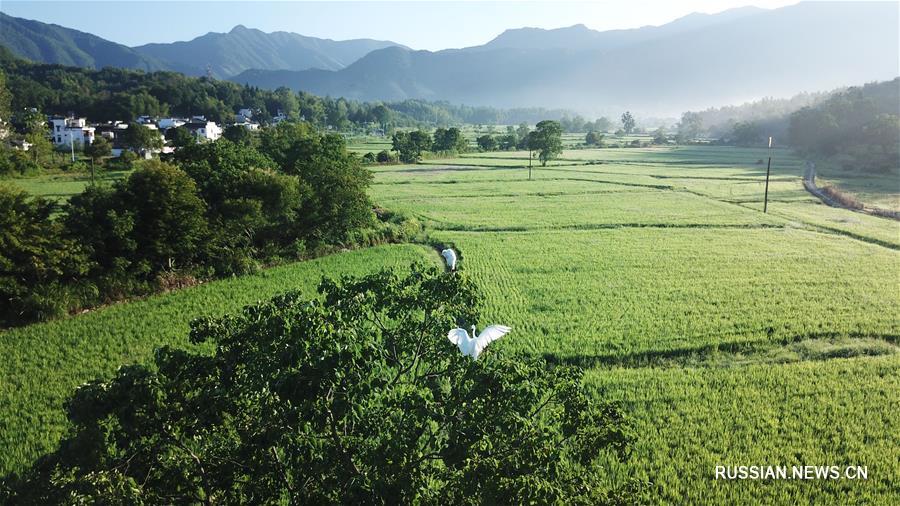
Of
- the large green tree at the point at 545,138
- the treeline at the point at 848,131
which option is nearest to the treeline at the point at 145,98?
the large green tree at the point at 545,138

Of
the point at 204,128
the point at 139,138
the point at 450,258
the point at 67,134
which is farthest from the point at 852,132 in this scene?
the point at 67,134

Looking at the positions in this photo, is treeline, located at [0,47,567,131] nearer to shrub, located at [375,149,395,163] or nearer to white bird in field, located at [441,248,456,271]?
shrub, located at [375,149,395,163]

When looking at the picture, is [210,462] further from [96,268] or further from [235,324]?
[96,268]

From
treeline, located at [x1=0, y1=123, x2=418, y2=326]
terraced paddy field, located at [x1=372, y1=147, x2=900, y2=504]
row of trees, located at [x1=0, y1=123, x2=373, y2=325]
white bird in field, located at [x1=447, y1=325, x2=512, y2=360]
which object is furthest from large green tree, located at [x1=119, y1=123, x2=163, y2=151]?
white bird in field, located at [x1=447, y1=325, x2=512, y2=360]

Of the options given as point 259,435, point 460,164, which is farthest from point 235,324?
point 460,164

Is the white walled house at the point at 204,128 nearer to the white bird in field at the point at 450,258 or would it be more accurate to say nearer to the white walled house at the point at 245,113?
the white walled house at the point at 245,113

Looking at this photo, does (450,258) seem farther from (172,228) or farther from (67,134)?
(67,134)
